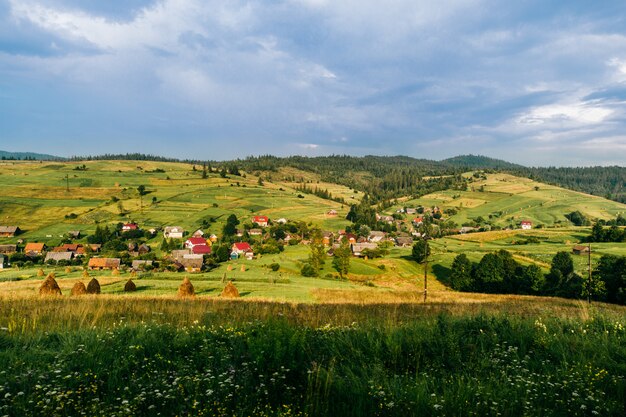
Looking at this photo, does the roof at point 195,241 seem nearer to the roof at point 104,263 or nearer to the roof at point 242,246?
the roof at point 242,246

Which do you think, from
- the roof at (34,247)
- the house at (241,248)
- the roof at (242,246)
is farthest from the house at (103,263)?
the roof at (242,246)

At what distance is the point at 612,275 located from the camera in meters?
52.1

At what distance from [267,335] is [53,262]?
3847 inches

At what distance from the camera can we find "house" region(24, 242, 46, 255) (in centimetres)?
9754

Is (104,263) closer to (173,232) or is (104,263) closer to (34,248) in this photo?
(34,248)

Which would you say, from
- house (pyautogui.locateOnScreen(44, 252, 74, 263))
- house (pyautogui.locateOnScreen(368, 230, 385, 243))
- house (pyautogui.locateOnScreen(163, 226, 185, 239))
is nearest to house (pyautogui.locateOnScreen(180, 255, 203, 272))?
house (pyautogui.locateOnScreen(163, 226, 185, 239))

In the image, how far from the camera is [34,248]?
99188mm

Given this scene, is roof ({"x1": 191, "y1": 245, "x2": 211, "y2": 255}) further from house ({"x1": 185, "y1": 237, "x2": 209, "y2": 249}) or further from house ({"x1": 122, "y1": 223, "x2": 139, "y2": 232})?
house ({"x1": 122, "y1": 223, "x2": 139, "y2": 232})

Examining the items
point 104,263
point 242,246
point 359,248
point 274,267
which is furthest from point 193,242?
point 359,248

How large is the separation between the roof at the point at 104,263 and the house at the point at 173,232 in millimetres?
30384

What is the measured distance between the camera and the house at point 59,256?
90.3m

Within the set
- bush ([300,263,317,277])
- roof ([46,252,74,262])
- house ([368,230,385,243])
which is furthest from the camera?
house ([368,230,385,243])

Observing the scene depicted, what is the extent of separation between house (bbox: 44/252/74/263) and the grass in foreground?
9757 centimetres

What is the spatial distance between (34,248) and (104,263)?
3201cm
